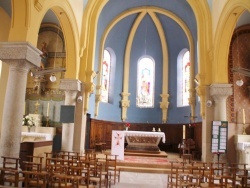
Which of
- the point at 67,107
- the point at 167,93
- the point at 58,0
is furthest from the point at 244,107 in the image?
the point at 58,0

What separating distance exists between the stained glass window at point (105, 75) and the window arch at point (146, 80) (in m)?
2.03

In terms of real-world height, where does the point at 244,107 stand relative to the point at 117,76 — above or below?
below

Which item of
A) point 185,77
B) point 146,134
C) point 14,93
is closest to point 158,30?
point 185,77

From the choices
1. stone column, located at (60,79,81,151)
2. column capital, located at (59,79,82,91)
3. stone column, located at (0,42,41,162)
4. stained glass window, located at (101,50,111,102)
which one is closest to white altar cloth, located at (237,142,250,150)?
stone column, located at (60,79,81,151)

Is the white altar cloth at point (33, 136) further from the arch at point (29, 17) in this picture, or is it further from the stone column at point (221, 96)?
the stone column at point (221, 96)

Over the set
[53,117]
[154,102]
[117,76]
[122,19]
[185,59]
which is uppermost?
[122,19]

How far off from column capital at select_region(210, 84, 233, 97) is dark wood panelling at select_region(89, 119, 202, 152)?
Answer: 3.29 metres

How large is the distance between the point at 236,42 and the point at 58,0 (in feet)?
25.3

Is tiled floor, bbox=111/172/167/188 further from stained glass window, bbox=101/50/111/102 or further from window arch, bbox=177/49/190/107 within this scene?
window arch, bbox=177/49/190/107

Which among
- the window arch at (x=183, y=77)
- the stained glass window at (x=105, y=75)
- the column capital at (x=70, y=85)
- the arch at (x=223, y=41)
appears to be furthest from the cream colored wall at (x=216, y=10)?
the stained glass window at (x=105, y=75)

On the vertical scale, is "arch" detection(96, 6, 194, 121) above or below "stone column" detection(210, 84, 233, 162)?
above

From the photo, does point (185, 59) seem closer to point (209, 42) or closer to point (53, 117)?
point (209, 42)

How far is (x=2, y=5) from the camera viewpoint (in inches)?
445

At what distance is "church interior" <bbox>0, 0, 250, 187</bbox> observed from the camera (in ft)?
25.0
